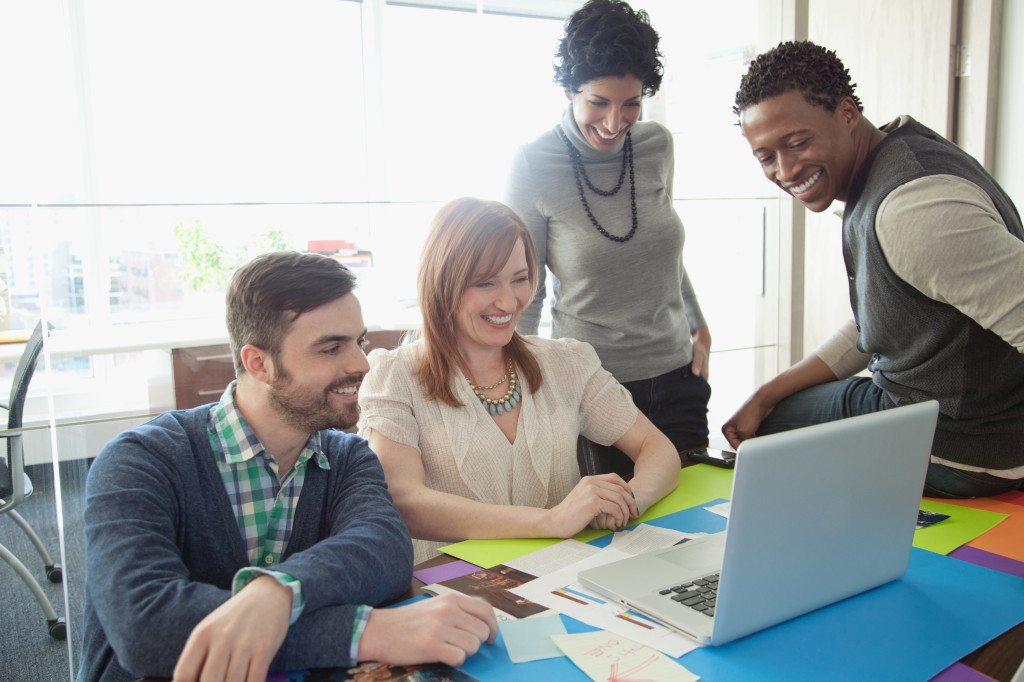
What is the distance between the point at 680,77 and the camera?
3.41 metres

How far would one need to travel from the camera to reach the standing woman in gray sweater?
2.01 meters

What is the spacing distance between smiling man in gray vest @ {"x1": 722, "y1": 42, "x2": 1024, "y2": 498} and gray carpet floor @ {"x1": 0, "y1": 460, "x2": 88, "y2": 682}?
1998mm

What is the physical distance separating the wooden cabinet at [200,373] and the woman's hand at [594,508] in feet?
4.40

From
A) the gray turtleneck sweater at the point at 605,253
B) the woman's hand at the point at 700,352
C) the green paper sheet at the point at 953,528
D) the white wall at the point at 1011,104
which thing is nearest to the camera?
the green paper sheet at the point at 953,528

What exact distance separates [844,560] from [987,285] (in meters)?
0.57

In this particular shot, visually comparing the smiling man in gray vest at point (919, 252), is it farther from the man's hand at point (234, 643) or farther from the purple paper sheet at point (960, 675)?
the man's hand at point (234, 643)

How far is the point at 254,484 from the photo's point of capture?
1.26m

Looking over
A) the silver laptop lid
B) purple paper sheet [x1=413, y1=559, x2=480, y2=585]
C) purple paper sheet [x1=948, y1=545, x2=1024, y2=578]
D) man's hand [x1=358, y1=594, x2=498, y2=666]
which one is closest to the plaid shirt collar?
purple paper sheet [x1=413, y1=559, x2=480, y2=585]

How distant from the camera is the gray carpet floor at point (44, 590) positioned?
2.11 m

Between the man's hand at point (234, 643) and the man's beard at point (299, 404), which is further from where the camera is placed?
the man's beard at point (299, 404)

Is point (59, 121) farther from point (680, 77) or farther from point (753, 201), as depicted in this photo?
point (753, 201)

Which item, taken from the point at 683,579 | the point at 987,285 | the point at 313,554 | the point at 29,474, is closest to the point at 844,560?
the point at 683,579

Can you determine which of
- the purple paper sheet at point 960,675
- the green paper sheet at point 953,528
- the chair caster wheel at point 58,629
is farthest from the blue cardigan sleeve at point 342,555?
the chair caster wheel at point 58,629

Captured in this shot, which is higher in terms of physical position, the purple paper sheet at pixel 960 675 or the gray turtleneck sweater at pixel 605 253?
the gray turtleneck sweater at pixel 605 253
